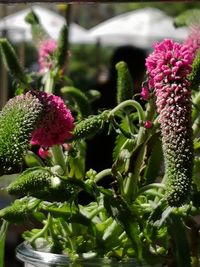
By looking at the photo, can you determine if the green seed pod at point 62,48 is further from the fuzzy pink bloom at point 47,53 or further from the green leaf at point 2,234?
the green leaf at point 2,234

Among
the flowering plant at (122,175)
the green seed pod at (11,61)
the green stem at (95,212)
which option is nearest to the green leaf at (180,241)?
the flowering plant at (122,175)

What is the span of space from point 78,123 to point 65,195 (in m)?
0.12

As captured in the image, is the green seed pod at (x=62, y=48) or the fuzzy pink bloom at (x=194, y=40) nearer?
the fuzzy pink bloom at (x=194, y=40)

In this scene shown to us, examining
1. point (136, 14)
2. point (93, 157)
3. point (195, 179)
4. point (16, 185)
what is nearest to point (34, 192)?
point (16, 185)

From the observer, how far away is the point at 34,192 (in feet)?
3.10

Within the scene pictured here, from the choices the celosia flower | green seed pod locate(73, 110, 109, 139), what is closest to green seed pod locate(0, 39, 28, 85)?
green seed pod locate(73, 110, 109, 139)

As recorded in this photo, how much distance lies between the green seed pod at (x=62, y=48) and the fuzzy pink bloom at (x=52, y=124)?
360 millimetres

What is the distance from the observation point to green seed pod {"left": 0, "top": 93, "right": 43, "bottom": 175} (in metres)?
0.88

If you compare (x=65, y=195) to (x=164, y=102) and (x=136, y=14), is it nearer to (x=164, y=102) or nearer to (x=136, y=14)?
(x=164, y=102)

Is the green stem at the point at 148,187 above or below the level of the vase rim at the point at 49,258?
above

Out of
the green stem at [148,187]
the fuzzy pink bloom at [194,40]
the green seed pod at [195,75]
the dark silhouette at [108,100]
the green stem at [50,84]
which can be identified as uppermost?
the fuzzy pink bloom at [194,40]

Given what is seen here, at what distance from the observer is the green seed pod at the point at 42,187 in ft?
3.06

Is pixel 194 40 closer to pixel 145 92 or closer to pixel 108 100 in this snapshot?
pixel 145 92

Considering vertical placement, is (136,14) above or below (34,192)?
below
